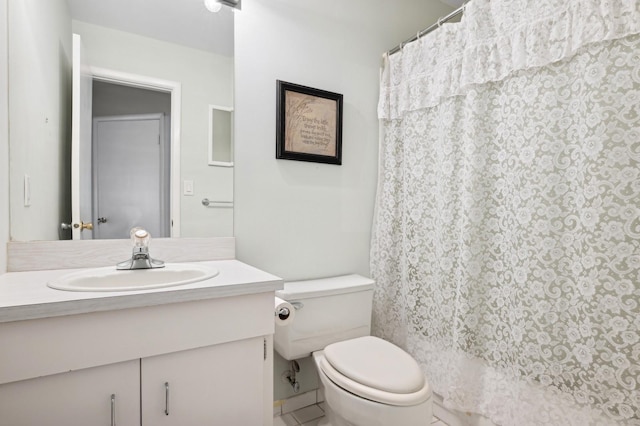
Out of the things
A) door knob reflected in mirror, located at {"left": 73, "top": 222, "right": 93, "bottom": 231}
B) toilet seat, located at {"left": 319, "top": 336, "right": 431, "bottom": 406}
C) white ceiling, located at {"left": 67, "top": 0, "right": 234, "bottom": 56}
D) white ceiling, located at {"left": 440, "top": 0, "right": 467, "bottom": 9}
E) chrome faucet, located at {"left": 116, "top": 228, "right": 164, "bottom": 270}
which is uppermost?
white ceiling, located at {"left": 440, "top": 0, "right": 467, "bottom": 9}

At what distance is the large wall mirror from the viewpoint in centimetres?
120

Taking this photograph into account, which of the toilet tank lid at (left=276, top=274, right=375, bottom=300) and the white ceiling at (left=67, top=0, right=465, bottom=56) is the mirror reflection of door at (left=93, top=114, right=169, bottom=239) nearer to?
the white ceiling at (left=67, top=0, right=465, bottom=56)

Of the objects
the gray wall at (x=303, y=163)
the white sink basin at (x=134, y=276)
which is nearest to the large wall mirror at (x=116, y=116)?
the gray wall at (x=303, y=163)

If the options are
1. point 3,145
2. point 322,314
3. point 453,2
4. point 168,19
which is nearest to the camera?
point 3,145

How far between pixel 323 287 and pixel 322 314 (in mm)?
126

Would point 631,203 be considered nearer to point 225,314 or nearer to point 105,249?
point 225,314

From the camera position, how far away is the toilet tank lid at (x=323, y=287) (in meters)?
1.52

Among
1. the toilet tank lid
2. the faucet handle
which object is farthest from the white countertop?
the toilet tank lid

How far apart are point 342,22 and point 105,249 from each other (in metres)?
1.63

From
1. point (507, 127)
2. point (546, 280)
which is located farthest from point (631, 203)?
point (507, 127)

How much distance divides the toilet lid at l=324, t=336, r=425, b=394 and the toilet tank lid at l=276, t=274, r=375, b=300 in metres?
0.25

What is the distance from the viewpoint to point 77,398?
2.80 feet

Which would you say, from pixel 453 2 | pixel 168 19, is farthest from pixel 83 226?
pixel 453 2

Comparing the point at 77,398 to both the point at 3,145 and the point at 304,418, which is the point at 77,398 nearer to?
the point at 3,145
